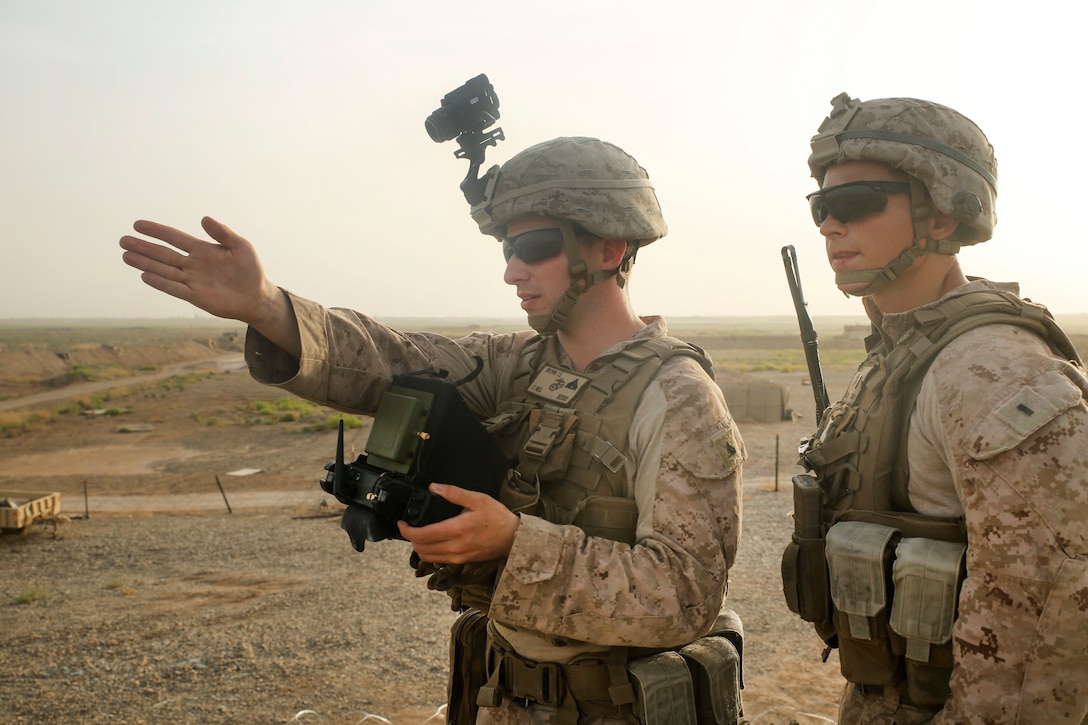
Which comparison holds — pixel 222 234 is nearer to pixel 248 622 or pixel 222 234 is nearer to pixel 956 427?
pixel 956 427

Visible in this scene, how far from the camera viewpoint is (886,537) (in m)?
2.17

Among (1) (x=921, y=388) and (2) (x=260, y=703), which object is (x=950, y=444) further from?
(2) (x=260, y=703)

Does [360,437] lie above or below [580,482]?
below

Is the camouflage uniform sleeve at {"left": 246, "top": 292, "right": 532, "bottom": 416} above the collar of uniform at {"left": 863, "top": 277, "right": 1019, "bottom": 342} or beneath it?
beneath

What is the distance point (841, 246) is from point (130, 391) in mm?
49266

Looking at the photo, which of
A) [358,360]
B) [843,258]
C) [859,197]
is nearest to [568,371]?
[358,360]

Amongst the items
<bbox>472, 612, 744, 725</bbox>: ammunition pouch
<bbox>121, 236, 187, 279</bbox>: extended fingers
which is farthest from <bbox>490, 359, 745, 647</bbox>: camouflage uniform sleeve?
<bbox>121, 236, 187, 279</bbox>: extended fingers

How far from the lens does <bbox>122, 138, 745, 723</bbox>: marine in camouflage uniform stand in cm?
219

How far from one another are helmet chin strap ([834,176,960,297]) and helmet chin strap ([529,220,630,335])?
2.89 feet

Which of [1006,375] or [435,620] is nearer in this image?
[1006,375]

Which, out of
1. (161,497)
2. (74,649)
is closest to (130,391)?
(161,497)

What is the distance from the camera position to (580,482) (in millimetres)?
2520

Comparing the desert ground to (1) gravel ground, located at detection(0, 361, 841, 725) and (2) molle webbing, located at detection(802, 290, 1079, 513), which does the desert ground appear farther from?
(2) molle webbing, located at detection(802, 290, 1079, 513)

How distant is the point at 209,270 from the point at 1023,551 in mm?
2341
